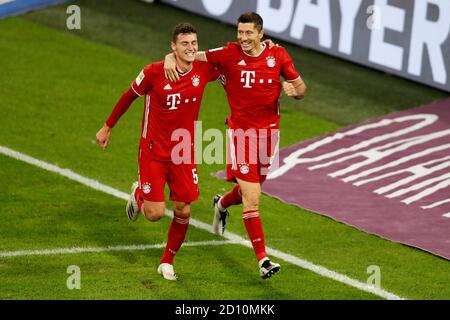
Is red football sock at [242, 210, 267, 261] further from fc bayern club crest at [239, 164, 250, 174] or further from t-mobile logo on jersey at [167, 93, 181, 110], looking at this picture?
t-mobile logo on jersey at [167, 93, 181, 110]

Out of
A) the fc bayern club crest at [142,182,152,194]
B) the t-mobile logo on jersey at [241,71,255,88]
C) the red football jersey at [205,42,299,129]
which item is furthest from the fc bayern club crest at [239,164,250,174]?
the fc bayern club crest at [142,182,152,194]

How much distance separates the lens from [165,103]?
1239 cm

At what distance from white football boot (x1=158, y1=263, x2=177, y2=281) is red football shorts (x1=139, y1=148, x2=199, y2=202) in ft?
2.04

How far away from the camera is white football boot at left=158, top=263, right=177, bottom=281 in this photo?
41.4ft

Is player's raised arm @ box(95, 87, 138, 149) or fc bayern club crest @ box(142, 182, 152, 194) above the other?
player's raised arm @ box(95, 87, 138, 149)

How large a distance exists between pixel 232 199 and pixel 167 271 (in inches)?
59.1

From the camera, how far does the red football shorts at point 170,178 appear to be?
12.6m

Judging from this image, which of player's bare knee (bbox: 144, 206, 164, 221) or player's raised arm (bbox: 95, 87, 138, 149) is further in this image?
player's bare knee (bbox: 144, 206, 164, 221)

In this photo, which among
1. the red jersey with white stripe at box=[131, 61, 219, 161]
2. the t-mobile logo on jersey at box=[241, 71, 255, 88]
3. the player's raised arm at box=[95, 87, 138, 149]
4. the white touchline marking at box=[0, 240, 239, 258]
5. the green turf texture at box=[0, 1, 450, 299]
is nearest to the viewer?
the red jersey with white stripe at box=[131, 61, 219, 161]

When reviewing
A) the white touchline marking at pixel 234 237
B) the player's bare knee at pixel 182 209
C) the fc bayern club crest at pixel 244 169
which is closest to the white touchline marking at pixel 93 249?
the white touchline marking at pixel 234 237

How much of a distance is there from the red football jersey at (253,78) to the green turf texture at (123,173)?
57.9 inches

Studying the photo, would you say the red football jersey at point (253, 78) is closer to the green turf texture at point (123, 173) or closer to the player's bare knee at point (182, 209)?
the player's bare knee at point (182, 209)

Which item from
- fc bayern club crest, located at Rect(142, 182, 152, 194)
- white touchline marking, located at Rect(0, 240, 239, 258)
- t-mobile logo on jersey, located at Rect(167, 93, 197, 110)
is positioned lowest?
white touchline marking, located at Rect(0, 240, 239, 258)

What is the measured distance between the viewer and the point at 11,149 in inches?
652
